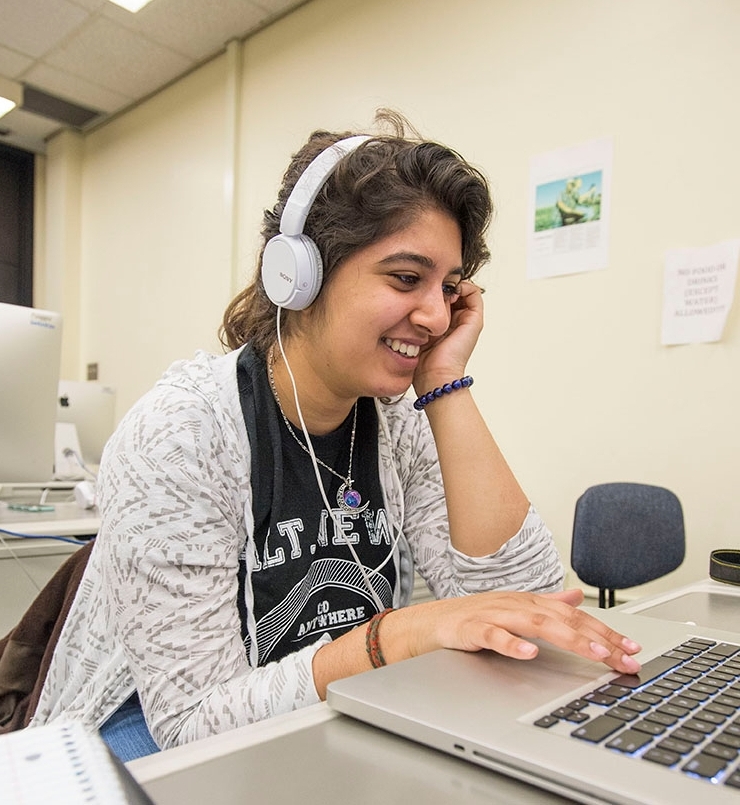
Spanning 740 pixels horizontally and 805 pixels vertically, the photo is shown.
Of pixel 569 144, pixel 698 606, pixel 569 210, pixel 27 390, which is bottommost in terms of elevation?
pixel 698 606

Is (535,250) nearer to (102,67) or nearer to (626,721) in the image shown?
(626,721)

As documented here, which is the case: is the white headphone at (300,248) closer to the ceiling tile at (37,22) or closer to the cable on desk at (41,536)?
the cable on desk at (41,536)

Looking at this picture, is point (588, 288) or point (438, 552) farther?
point (588, 288)

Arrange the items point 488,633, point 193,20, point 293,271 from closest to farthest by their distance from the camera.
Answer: point 488,633, point 293,271, point 193,20

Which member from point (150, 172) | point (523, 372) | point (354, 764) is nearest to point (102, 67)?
point (150, 172)

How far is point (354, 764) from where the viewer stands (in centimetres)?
42

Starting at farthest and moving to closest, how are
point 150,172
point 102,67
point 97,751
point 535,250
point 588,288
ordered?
point 150,172
point 102,67
point 535,250
point 588,288
point 97,751

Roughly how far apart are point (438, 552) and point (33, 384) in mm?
1180

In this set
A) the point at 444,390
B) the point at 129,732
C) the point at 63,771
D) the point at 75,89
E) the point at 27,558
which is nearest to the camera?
the point at 63,771

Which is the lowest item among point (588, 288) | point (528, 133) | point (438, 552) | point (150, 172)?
point (438, 552)

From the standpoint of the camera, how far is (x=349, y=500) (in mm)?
1024

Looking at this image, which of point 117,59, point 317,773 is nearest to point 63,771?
point 317,773

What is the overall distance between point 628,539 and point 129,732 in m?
1.22

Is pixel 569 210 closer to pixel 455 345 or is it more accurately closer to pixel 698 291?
pixel 698 291
